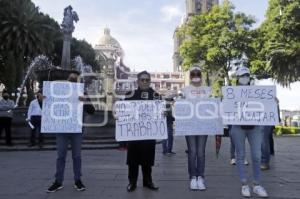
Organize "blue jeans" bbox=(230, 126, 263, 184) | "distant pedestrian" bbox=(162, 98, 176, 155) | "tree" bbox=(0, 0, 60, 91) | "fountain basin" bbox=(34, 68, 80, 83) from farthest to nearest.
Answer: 1. "tree" bbox=(0, 0, 60, 91)
2. "fountain basin" bbox=(34, 68, 80, 83)
3. "distant pedestrian" bbox=(162, 98, 176, 155)
4. "blue jeans" bbox=(230, 126, 263, 184)

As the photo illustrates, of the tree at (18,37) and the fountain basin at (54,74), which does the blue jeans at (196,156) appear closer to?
the fountain basin at (54,74)

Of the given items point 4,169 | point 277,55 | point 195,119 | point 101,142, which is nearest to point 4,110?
point 101,142

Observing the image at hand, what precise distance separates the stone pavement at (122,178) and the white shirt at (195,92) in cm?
148

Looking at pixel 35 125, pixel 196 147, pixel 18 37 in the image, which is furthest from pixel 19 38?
pixel 196 147

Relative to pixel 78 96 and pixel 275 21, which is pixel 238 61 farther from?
pixel 78 96

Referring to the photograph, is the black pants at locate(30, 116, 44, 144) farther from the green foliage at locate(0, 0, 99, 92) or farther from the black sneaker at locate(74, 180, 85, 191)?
the green foliage at locate(0, 0, 99, 92)

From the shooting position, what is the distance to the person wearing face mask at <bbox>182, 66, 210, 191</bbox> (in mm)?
7602

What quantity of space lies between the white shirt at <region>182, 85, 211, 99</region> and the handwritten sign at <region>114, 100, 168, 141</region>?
43 cm

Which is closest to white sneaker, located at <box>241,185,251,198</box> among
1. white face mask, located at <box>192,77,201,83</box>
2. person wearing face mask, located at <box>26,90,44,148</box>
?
white face mask, located at <box>192,77,201,83</box>

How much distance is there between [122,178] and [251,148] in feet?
8.75

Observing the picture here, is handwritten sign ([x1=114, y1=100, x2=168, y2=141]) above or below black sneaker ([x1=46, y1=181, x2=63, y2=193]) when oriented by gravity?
above

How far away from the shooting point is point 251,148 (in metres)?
7.27

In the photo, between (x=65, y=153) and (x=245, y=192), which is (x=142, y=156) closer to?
(x=65, y=153)

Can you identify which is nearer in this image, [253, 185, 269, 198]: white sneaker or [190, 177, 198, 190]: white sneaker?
[253, 185, 269, 198]: white sneaker
